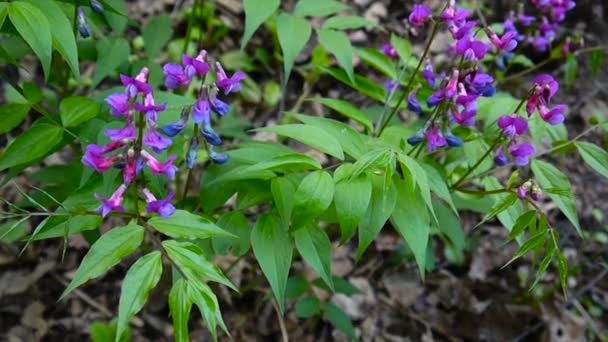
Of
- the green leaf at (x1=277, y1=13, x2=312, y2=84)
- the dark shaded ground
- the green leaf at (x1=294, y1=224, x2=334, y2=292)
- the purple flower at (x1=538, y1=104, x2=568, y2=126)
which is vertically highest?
the green leaf at (x1=277, y1=13, x2=312, y2=84)

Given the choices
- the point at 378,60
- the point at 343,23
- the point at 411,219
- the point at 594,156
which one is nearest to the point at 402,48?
the point at 378,60

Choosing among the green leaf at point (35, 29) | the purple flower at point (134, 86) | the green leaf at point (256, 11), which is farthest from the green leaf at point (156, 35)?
the purple flower at point (134, 86)

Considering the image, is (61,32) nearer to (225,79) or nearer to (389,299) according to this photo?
(225,79)

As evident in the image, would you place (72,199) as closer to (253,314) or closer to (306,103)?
(253,314)

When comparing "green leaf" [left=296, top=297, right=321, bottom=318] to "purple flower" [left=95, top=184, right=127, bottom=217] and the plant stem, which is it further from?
"purple flower" [left=95, top=184, right=127, bottom=217]

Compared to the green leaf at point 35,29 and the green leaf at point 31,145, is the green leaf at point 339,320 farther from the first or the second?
the green leaf at point 35,29

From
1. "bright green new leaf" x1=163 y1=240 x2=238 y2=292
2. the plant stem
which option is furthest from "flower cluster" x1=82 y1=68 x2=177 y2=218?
the plant stem
